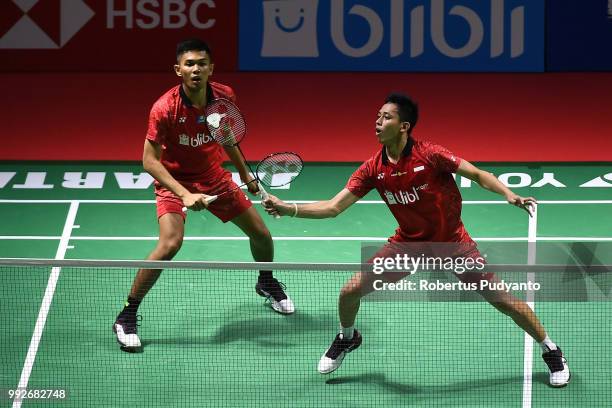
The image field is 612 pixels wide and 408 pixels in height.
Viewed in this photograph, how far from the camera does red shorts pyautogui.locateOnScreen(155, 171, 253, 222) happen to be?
8453 millimetres

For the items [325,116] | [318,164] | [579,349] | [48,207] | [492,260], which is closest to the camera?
[579,349]

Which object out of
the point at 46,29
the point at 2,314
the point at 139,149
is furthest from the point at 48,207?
the point at 46,29

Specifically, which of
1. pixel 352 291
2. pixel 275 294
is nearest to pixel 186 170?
pixel 275 294

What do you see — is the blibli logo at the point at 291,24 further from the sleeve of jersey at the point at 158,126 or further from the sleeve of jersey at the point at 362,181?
the sleeve of jersey at the point at 362,181

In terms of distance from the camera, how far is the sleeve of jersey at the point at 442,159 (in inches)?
303

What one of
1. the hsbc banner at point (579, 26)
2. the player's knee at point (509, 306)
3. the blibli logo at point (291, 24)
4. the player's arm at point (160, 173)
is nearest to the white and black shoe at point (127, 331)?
the player's arm at point (160, 173)

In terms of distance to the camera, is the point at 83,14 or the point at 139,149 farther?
the point at 83,14

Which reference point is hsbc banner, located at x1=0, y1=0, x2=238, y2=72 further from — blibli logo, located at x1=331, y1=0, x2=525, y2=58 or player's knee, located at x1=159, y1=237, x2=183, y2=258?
player's knee, located at x1=159, y1=237, x2=183, y2=258

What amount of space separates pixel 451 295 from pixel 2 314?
10.2 ft

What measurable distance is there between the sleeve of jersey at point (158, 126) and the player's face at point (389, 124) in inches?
60.9

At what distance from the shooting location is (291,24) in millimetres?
12641

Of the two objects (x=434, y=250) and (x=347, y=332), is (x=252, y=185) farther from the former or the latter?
(x=434, y=250)

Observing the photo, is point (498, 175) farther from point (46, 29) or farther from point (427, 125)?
point (46, 29)

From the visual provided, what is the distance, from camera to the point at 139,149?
11.7 metres
